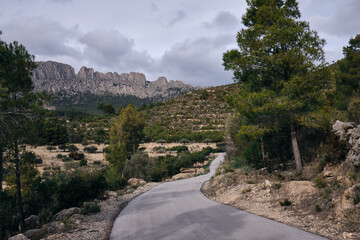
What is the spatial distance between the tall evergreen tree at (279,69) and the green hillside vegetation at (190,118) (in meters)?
41.1

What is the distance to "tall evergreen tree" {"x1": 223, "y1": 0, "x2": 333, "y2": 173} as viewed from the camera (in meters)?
12.0

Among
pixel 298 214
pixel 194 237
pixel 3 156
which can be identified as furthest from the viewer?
pixel 3 156

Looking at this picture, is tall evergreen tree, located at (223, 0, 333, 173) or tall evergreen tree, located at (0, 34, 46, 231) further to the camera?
tall evergreen tree, located at (223, 0, 333, 173)

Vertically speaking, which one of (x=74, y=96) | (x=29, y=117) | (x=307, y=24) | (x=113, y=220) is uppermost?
(x=74, y=96)

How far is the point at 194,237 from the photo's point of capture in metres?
6.96

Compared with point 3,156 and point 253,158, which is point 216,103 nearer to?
point 253,158

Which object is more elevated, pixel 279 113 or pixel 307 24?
pixel 307 24

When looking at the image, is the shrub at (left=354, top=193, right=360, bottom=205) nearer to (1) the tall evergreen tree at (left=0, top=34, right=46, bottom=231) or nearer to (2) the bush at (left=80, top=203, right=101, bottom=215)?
(2) the bush at (left=80, top=203, right=101, bottom=215)

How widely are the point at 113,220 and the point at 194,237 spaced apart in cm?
505

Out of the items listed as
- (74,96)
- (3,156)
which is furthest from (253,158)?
(74,96)

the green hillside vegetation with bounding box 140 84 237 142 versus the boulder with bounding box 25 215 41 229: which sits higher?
the green hillside vegetation with bounding box 140 84 237 142

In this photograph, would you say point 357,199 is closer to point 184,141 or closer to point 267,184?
point 267,184

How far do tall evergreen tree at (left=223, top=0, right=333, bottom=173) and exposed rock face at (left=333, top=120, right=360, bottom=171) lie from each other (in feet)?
3.31

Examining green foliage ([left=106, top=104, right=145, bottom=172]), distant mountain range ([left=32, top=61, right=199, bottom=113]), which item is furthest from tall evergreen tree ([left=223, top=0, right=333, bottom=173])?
distant mountain range ([left=32, top=61, right=199, bottom=113])
